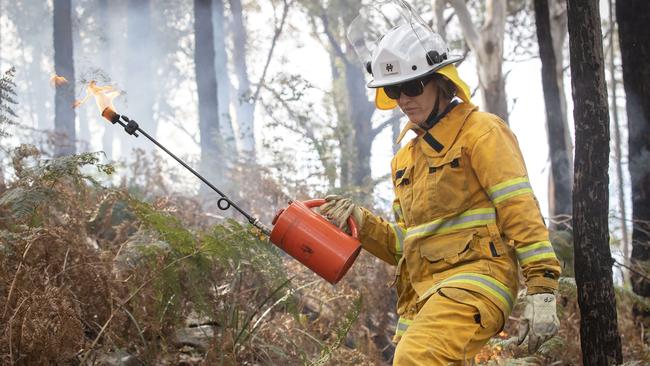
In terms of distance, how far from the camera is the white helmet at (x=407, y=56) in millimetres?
3662

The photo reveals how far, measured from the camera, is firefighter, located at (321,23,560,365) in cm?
312

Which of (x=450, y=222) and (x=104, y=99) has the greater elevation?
(x=104, y=99)

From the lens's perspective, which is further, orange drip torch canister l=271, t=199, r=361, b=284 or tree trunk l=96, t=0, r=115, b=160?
tree trunk l=96, t=0, r=115, b=160

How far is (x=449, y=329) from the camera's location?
9.98 feet

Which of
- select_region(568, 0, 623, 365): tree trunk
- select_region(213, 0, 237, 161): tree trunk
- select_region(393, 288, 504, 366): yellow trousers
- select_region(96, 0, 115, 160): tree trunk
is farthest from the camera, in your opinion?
select_region(96, 0, 115, 160): tree trunk

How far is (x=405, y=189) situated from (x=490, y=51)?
980 centimetres

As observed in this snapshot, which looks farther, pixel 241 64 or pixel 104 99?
pixel 241 64

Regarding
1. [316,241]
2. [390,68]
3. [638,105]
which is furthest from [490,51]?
[316,241]

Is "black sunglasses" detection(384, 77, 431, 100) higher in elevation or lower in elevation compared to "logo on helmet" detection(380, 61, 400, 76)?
lower

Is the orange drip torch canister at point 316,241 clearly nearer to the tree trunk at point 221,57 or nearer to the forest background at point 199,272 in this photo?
the forest background at point 199,272

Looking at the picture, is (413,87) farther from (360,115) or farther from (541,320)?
(360,115)

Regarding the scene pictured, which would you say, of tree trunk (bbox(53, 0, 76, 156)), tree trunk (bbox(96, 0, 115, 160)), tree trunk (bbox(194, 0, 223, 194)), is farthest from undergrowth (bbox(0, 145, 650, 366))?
tree trunk (bbox(96, 0, 115, 160))

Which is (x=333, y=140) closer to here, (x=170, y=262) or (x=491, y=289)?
(x=170, y=262)

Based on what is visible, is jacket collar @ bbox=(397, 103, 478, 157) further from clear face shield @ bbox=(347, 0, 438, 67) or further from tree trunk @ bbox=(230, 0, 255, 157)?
tree trunk @ bbox=(230, 0, 255, 157)
